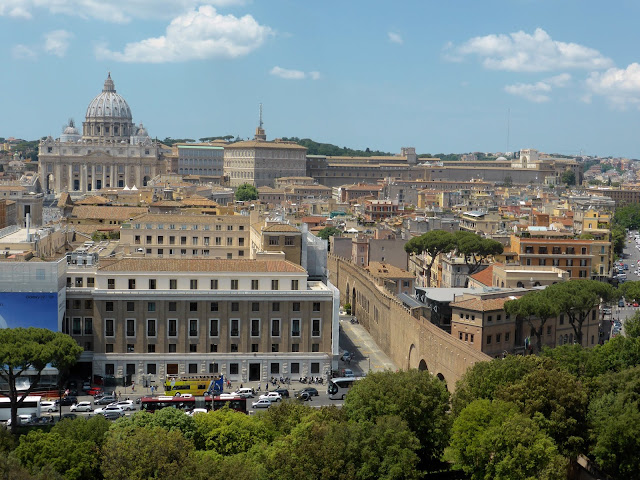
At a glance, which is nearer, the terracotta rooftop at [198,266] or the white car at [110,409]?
the white car at [110,409]

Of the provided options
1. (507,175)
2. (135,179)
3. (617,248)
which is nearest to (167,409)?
(617,248)

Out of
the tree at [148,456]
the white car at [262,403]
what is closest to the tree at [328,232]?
the white car at [262,403]

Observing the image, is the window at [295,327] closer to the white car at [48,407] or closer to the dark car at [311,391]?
the dark car at [311,391]

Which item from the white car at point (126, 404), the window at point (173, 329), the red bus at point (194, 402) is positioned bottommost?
the white car at point (126, 404)

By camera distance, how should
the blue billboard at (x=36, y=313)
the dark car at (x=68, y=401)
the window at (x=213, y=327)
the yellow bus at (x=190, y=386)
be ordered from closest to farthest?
the dark car at (x=68, y=401) → the yellow bus at (x=190, y=386) → the blue billboard at (x=36, y=313) → the window at (x=213, y=327)

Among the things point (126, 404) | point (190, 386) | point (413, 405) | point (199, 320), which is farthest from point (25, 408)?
point (413, 405)

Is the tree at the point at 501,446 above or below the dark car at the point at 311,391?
above

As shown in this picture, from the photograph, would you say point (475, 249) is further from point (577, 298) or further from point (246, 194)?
point (246, 194)
